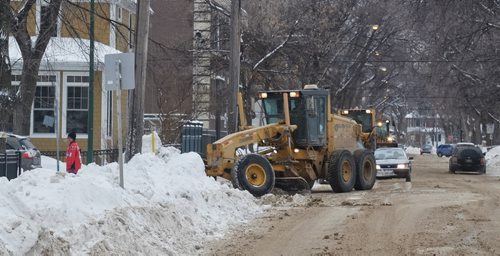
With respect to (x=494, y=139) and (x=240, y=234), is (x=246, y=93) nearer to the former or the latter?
(x=240, y=234)

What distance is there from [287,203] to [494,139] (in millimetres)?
65561

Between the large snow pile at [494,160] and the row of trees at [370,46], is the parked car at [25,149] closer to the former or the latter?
the row of trees at [370,46]

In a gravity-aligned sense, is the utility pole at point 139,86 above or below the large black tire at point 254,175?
above

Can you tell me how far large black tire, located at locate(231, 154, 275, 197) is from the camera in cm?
1977

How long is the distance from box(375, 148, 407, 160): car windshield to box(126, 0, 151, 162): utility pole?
15.4m

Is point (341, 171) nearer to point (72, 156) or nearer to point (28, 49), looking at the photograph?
point (72, 156)

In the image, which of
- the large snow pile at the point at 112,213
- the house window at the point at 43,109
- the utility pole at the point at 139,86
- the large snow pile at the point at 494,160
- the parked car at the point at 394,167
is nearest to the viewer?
the large snow pile at the point at 112,213

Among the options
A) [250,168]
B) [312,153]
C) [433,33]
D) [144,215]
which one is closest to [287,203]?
[250,168]

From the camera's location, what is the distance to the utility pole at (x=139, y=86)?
18.6 metres

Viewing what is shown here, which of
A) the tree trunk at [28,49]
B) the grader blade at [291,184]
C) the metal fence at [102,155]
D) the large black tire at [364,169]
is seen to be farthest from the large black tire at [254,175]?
the metal fence at [102,155]

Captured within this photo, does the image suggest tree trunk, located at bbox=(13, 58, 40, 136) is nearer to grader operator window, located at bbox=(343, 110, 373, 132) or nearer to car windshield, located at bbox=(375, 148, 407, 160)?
car windshield, located at bbox=(375, 148, 407, 160)

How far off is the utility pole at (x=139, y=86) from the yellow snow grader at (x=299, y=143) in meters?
2.51

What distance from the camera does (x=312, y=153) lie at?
23.0 metres

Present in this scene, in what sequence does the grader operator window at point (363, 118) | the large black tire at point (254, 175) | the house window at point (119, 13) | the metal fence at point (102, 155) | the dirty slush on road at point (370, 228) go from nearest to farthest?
the dirty slush on road at point (370, 228)
the large black tire at point (254, 175)
the metal fence at point (102, 155)
the house window at point (119, 13)
the grader operator window at point (363, 118)
